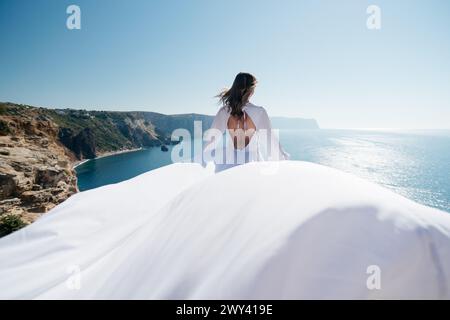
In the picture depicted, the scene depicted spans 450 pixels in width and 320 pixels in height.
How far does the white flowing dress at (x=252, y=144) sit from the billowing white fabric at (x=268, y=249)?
1573 millimetres

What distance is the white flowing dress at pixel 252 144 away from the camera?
11.2ft

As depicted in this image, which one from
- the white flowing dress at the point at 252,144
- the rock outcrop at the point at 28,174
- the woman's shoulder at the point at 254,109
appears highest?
the woman's shoulder at the point at 254,109

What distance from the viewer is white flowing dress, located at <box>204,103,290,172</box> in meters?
3.43

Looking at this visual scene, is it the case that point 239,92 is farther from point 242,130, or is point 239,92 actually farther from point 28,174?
point 28,174

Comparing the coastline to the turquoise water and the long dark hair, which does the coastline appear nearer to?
the turquoise water

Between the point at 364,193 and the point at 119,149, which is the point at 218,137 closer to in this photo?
the point at 364,193

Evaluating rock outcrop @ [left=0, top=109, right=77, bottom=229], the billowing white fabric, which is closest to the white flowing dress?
the billowing white fabric

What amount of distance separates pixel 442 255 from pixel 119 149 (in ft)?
464

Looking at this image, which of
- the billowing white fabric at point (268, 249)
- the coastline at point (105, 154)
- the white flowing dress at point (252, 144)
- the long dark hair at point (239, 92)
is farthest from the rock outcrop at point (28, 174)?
the coastline at point (105, 154)

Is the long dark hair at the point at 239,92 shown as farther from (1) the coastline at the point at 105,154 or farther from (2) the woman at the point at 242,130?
(1) the coastline at the point at 105,154

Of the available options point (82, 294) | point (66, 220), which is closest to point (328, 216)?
point (82, 294)

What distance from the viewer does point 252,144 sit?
3.59m

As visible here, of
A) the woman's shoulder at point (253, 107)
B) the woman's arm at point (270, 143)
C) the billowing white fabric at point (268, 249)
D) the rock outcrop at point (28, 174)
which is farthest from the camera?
the rock outcrop at point (28, 174)

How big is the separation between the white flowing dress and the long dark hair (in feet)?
0.30
